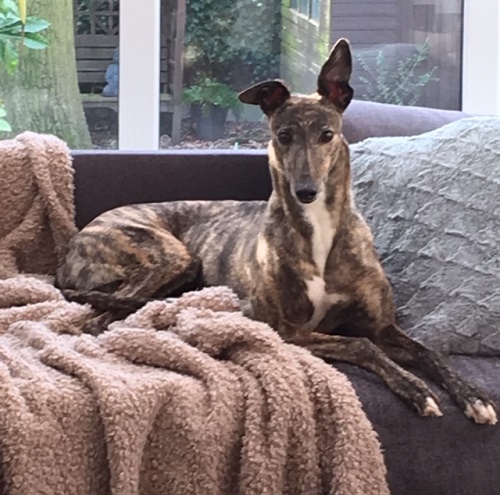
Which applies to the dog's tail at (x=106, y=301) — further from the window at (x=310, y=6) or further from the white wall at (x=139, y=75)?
the window at (x=310, y=6)

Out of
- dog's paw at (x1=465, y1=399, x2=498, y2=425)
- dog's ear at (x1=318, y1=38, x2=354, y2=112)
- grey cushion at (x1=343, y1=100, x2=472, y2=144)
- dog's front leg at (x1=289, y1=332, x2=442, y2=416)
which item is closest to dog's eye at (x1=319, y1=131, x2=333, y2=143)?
dog's ear at (x1=318, y1=38, x2=354, y2=112)

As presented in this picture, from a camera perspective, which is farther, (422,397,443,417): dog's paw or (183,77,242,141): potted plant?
(183,77,242,141): potted plant

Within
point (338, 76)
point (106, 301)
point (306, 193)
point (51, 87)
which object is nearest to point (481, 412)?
point (306, 193)

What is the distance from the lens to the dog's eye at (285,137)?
92.7 inches

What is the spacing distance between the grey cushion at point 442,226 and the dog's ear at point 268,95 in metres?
0.40

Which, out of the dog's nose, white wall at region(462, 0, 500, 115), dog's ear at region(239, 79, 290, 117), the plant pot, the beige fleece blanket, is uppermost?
white wall at region(462, 0, 500, 115)

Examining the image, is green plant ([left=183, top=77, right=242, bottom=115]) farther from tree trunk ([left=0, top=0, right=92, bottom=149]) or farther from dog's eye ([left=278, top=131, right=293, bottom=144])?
dog's eye ([left=278, top=131, right=293, bottom=144])

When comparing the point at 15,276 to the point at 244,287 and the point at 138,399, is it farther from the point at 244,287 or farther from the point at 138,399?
the point at 138,399

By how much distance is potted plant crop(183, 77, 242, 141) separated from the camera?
142 inches

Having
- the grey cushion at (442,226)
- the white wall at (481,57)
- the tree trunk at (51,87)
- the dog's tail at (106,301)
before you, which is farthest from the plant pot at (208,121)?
the dog's tail at (106,301)

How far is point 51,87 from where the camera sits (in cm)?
348

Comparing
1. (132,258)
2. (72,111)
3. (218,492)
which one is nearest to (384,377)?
(218,492)

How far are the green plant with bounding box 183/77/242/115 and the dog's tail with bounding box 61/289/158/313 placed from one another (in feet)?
4.01

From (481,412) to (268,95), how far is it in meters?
0.93
